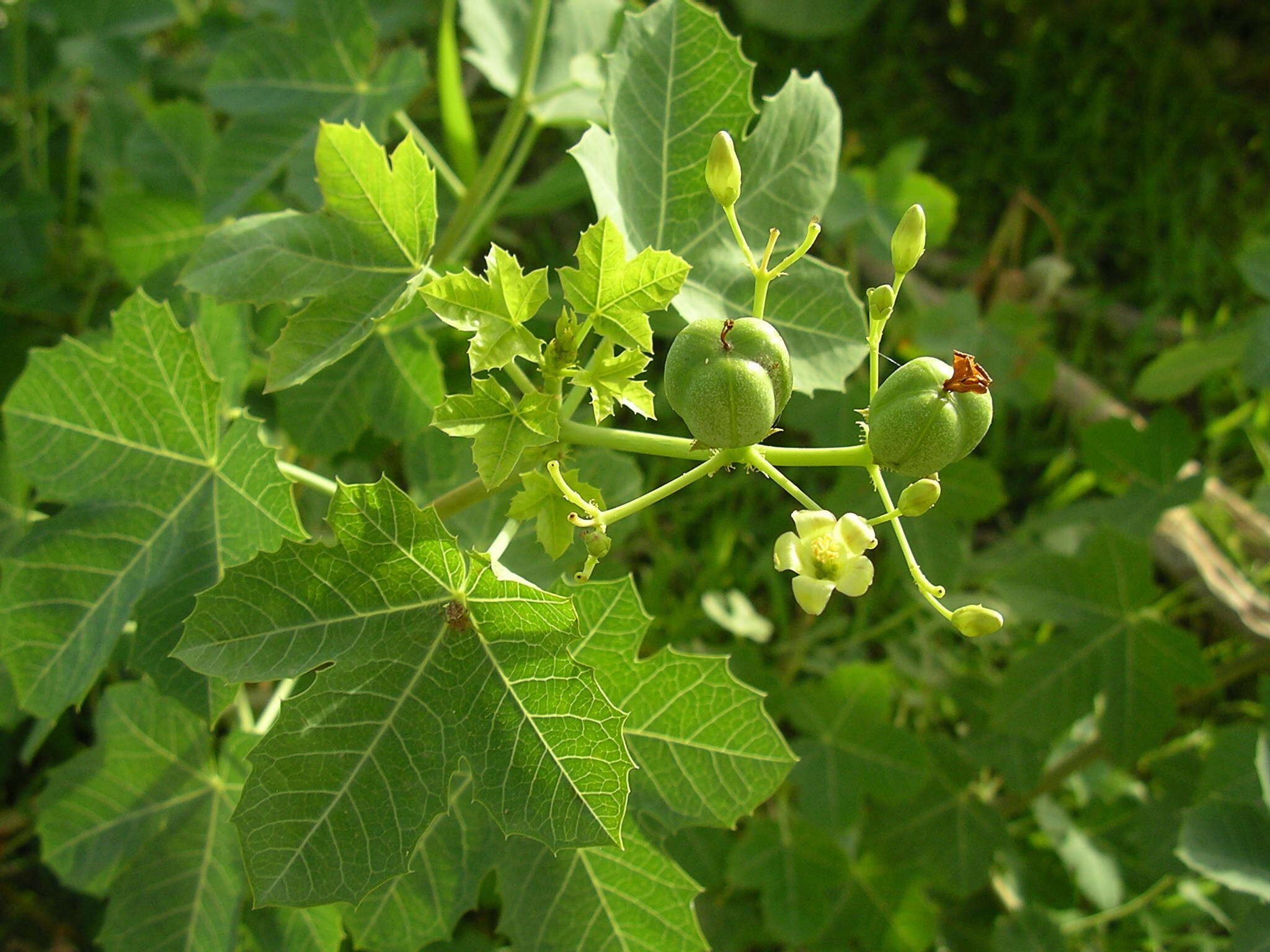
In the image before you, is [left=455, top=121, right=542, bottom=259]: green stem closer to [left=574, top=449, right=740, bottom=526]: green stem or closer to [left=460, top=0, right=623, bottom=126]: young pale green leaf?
[left=460, top=0, right=623, bottom=126]: young pale green leaf

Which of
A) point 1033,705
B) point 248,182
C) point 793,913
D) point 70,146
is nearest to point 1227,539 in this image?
point 1033,705

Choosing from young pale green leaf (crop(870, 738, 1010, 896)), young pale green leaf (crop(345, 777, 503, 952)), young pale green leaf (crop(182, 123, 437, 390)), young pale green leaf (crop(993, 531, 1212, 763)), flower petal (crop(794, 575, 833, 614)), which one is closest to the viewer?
flower petal (crop(794, 575, 833, 614))

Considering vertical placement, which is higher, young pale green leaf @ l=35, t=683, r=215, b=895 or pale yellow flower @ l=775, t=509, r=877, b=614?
pale yellow flower @ l=775, t=509, r=877, b=614

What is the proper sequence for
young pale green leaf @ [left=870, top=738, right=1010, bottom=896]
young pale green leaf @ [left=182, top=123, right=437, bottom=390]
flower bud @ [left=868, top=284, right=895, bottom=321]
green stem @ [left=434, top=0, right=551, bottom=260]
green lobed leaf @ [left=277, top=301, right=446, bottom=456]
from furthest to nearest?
young pale green leaf @ [left=870, top=738, right=1010, bottom=896] → green stem @ [left=434, top=0, right=551, bottom=260] → green lobed leaf @ [left=277, top=301, right=446, bottom=456] → young pale green leaf @ [left=182, top=123, right=437, bottom=390] → flower bud @ [left=868, top=284, right=895, bottom=321]

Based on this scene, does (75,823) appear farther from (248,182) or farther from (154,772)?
(248,182)

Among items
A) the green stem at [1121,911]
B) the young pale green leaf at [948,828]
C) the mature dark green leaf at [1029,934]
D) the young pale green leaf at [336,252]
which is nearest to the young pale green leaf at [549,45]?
the young pale green leaf at [336,252]

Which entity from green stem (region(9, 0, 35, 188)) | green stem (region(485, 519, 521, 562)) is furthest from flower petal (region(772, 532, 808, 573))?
green stem (region(9, 0, 35, 188))

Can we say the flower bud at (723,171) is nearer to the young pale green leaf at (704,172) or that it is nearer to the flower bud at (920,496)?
the young pale green leaf at (704,172)

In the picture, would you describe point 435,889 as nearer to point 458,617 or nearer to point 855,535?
point 458,617
